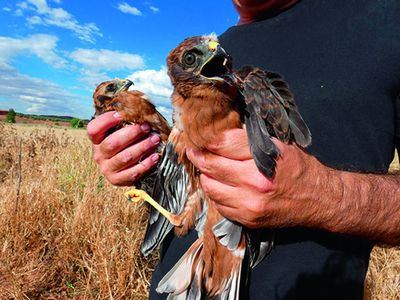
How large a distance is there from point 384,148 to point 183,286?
1.46 meters

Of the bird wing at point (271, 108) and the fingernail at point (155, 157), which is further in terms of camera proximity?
the fingernail at point (155, 157)

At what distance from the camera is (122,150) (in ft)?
8.60

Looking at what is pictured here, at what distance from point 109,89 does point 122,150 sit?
6.53 feet

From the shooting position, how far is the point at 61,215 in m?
6.16

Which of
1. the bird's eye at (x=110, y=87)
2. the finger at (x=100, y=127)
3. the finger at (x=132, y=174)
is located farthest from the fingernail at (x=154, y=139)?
the bird's eye at (x=110, y=87)

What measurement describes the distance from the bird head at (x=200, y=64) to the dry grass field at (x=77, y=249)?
323 centimetres

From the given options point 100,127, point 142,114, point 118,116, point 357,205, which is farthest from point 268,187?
point 142,114

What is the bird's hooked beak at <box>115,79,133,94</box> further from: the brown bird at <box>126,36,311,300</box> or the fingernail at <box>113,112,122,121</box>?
the brown bird at <box>126,36,311,300</box>

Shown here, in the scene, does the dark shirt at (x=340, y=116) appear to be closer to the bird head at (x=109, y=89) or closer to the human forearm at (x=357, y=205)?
the human forearm at (x=357, y=205)

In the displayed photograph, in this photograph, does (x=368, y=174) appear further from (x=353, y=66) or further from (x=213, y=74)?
(x=213, y=74)

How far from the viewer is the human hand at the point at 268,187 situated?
185cm

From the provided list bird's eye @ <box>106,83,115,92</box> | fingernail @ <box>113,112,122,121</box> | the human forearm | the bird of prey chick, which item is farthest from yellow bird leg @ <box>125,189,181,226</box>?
bird's eye @ <box>106,83,115,92</box>

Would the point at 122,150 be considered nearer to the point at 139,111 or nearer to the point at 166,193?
the point at 166,193

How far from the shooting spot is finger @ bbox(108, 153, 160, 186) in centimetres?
265
